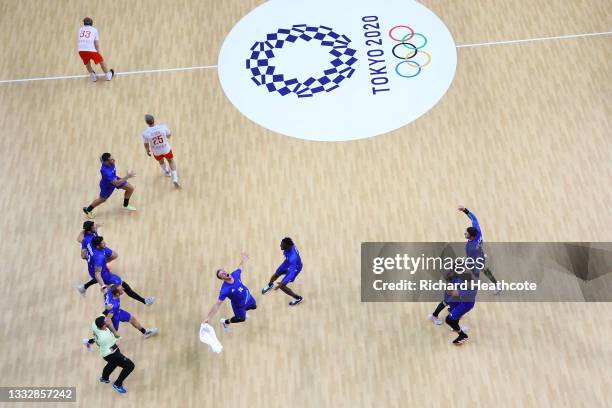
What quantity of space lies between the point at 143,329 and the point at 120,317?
54cm

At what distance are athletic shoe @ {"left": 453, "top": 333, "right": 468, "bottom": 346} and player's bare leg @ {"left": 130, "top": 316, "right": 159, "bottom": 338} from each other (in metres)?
4.14

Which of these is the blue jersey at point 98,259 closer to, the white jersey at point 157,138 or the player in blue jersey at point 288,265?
the white jersey at point 157,138

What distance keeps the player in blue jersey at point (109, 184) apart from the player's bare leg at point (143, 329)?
220 centimetres

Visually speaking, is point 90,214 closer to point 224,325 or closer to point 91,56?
point 224,325

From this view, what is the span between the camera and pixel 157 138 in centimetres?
1051

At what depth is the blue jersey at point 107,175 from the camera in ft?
33.6

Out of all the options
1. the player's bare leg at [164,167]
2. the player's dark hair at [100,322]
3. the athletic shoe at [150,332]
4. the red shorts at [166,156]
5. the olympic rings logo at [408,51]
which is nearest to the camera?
the player's dark hair at [100,322]

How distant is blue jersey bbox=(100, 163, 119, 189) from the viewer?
10.2 meters

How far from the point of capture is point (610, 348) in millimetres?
8984

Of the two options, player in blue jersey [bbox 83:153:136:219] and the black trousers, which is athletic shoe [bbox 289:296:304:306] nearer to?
the black trousers

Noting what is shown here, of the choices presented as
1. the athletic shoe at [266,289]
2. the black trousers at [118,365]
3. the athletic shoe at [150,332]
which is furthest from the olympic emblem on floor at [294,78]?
the black trousers at [118,365]

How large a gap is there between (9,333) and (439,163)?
715 cm

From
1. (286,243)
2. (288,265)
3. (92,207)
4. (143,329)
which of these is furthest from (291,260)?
(92,207)

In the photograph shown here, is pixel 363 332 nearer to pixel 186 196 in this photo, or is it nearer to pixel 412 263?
pixel 412 263
